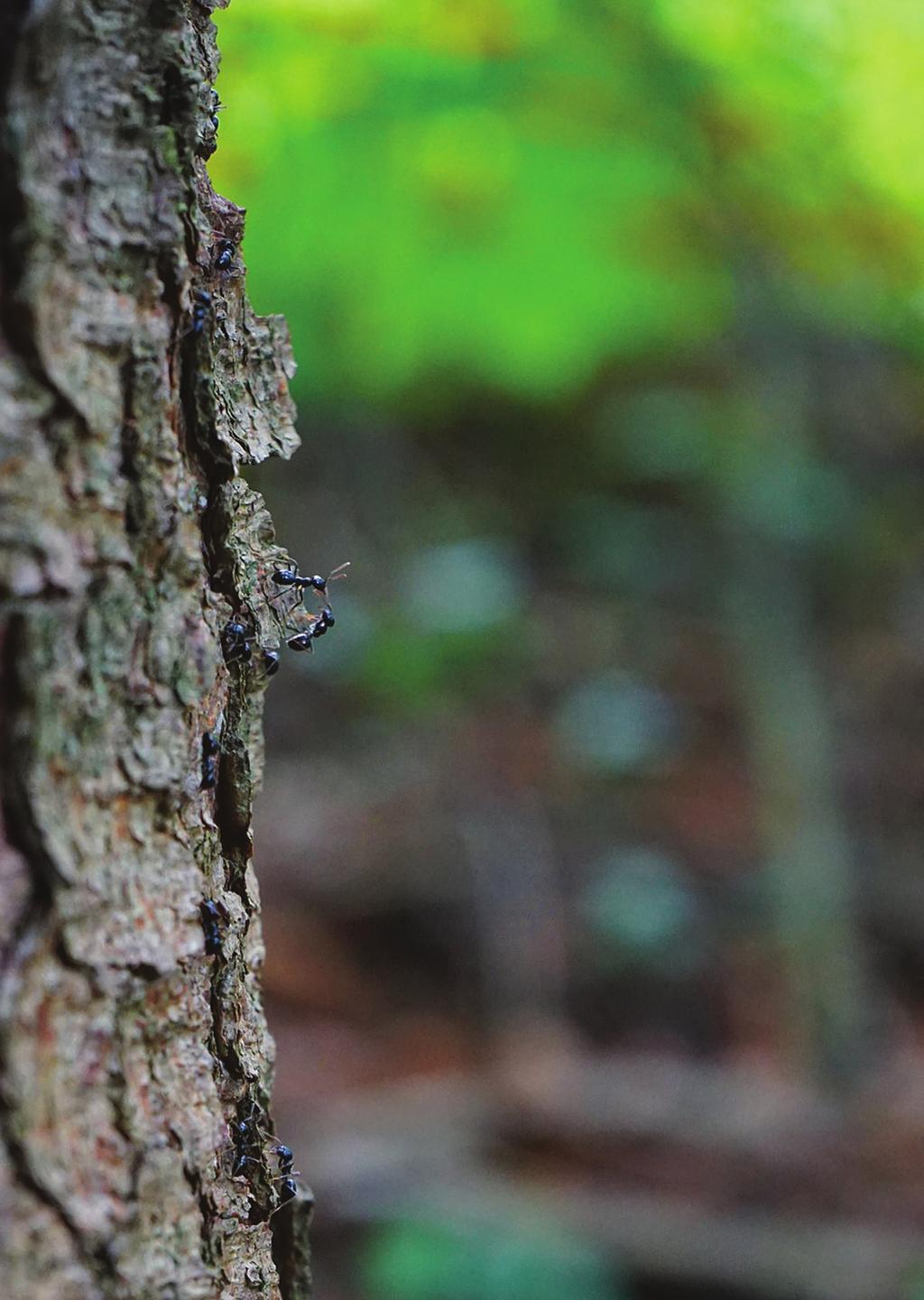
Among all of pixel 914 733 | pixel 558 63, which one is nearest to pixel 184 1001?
pixel 558 63

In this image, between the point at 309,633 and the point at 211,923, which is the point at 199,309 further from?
the point at 309,633

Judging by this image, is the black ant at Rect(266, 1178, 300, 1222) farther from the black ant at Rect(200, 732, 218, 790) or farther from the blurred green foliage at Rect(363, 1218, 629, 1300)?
the blurred green foliage at Rect(363, 1218, 629, 1300)

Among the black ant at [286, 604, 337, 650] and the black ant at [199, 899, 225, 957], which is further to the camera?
the black ant at [286, 604, 337, 650]

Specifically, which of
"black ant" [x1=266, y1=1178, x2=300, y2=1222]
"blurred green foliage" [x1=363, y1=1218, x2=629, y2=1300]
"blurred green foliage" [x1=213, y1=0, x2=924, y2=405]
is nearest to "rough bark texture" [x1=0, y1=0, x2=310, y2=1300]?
"black ant" [x1=266, y1=1178, x2=300, y2=1222]

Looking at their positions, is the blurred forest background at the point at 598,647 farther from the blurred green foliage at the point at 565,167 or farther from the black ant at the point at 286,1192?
the black ant at the point at 286,1192

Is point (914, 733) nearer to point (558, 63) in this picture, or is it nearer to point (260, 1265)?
point (558, 63)
